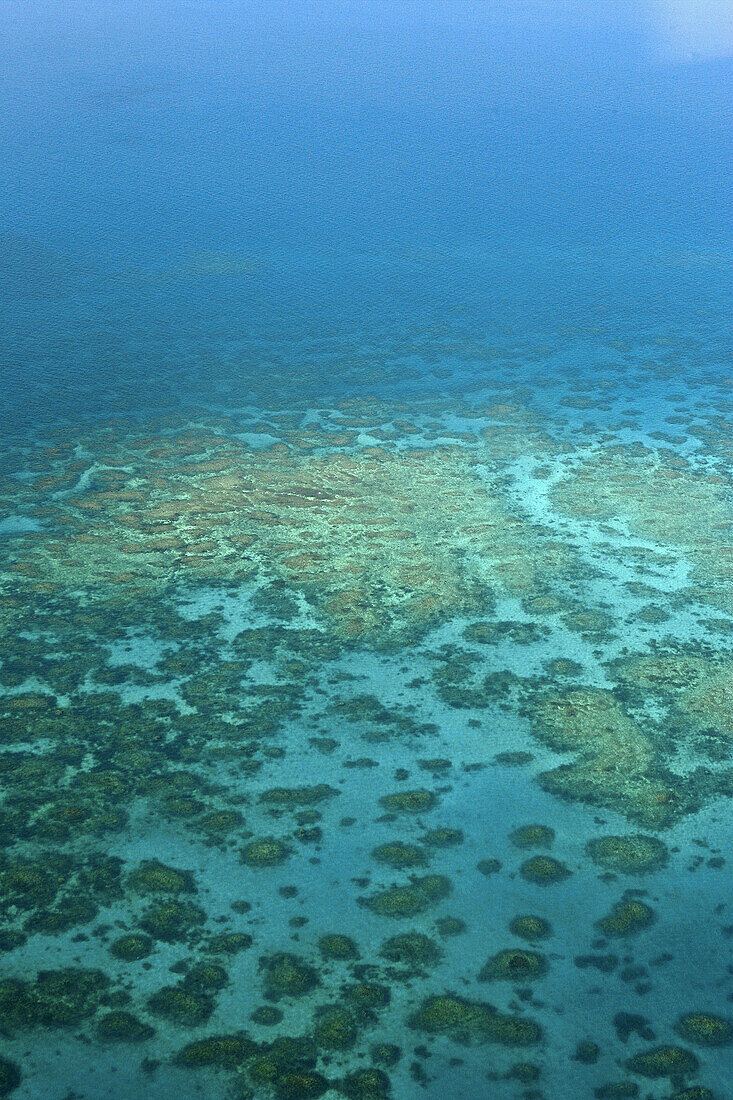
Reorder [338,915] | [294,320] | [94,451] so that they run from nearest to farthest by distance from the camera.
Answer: [338,915], [94,451], [294,320]

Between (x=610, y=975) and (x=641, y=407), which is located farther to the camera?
(x=641, y=407)

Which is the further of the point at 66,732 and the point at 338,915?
the point at 66,732

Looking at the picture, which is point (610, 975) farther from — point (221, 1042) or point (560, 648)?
point (560, 648)

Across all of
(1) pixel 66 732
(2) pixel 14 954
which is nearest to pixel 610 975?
(2) pixel 14 954

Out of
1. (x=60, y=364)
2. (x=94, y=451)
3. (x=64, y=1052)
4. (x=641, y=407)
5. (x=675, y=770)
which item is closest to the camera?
(x=64, y=1052)

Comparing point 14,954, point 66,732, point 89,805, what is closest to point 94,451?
point 66,732

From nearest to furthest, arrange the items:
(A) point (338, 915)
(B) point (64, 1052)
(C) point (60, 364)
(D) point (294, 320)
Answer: (B) point (64, 1052)
(A) point (338, 915)
(C) point (60, 364)
(D) point (294, 320)

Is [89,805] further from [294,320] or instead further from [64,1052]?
[294,320]
